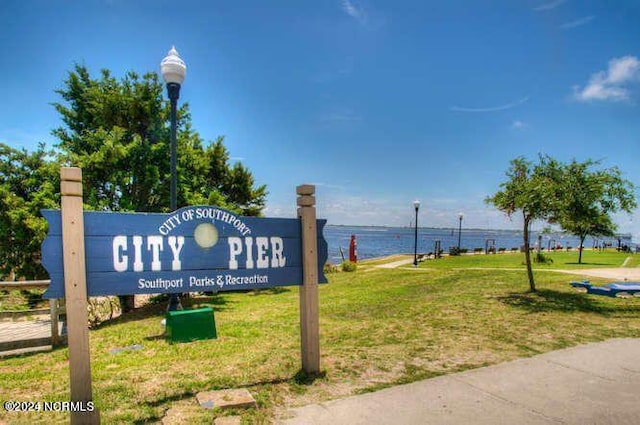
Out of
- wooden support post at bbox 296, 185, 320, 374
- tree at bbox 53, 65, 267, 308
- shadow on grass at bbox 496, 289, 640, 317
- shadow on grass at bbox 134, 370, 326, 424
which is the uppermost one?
tree at bbox 53, 65, 267, 308

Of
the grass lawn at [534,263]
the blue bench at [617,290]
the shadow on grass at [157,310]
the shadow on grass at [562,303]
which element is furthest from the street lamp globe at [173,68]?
the grass lawn at [534,263]

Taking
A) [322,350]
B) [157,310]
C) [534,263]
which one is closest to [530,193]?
[322,350]

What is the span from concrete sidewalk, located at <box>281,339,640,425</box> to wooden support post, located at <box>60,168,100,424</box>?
2.07 m

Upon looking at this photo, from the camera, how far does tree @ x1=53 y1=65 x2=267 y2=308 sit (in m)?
11.8

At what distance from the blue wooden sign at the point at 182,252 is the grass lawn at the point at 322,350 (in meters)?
1.31

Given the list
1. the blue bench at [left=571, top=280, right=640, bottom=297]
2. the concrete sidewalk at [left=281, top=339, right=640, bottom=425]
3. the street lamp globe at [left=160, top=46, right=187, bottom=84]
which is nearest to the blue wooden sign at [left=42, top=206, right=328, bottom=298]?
the concrete sidewalk at [left=281, top=339, right=640, bottom=425]

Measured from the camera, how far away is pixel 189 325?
7316 millimetres

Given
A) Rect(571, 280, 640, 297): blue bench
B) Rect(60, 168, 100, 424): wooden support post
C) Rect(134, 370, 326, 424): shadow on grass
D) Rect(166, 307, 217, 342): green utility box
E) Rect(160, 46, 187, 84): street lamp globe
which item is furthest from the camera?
Rect(571, 280, 640, 297): blue bench

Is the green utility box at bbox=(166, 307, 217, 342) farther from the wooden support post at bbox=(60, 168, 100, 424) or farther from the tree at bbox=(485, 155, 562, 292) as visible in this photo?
the tree at bbox=(485, 155, 562, 292)

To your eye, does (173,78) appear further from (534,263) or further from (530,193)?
(534,263)

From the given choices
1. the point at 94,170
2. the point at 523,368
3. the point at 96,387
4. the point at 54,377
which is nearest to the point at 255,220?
the point at 96,387

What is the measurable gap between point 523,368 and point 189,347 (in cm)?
525

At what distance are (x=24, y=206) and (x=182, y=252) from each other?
379 inches

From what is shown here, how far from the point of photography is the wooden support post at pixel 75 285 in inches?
153
